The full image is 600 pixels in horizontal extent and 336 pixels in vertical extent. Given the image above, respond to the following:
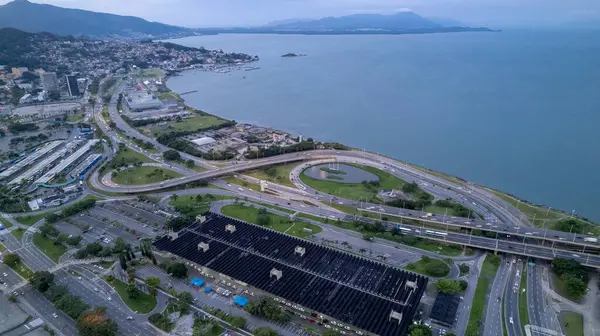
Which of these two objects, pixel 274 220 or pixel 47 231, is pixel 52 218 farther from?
pixel 274 220

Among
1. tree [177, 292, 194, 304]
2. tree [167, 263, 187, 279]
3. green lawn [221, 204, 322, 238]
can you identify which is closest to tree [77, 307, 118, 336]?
tree [177, 292, 194, 304]

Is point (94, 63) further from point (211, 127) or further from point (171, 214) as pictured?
point (171, 214)

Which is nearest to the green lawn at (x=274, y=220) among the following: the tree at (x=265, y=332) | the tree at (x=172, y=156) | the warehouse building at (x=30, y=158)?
the tree at (x=265, y=332)

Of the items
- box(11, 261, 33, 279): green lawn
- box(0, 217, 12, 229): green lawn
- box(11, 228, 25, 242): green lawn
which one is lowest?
box(11, 261, 33, 279): green lawn

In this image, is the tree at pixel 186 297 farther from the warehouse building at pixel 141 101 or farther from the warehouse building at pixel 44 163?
the warehouse building at pixel 141 101

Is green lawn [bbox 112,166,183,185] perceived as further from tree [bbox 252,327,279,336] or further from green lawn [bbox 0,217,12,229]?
tree [bbox 252,327,279,336]

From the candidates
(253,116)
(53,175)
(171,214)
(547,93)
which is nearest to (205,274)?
(171,214)
